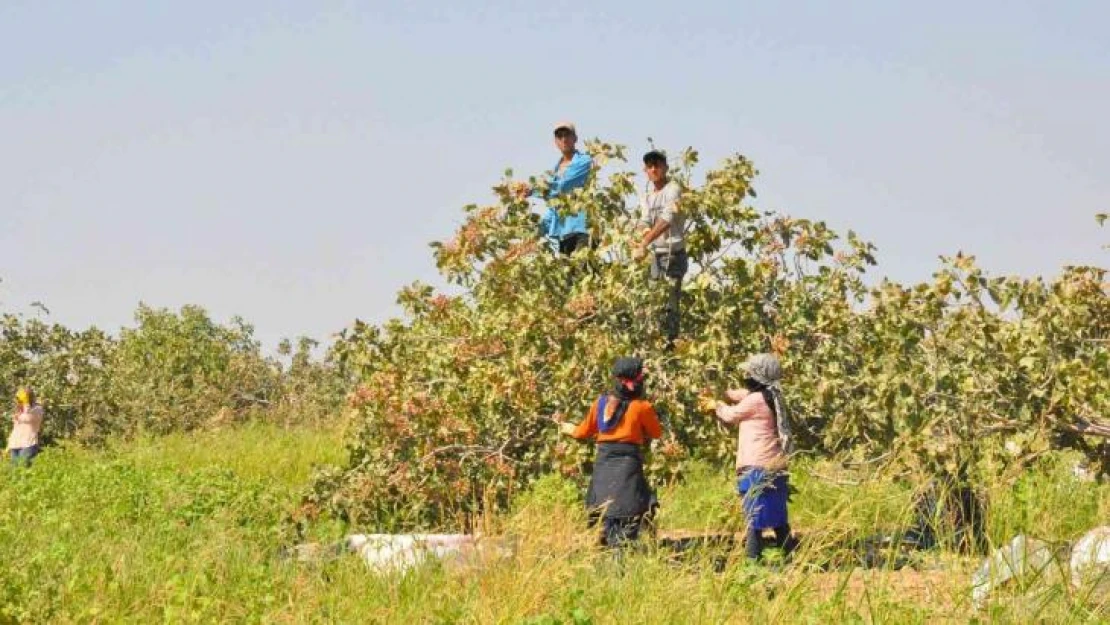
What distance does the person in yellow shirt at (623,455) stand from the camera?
973 cm

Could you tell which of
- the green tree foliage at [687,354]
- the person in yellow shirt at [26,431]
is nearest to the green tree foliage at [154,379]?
the person in yellow shirt at [26,431]

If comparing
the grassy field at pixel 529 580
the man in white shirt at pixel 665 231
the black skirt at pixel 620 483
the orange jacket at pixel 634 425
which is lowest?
the grassy field at pixel 529 580

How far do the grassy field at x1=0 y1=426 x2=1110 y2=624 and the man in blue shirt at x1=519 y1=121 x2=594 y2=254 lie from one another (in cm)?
200

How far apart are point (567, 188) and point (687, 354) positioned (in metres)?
1.84

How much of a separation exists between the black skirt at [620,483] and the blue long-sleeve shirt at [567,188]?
2235 mm

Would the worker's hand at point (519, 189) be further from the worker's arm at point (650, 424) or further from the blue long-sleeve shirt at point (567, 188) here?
the worker's arm at point (650, 424)

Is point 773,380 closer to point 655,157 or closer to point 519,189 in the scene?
point 655,157

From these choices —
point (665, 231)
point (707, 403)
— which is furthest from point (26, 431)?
point (707, 403)

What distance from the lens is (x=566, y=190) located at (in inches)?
454

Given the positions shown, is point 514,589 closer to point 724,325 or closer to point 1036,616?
point 1036,616

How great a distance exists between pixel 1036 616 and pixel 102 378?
69.5 feet

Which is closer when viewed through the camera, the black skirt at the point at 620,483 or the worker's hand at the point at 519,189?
the black skirt at the point at 620,483

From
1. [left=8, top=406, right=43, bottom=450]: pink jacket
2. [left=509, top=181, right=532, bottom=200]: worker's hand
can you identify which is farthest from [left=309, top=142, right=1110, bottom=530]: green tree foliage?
[left=8, top=406, right=43, bottom=450]: pink jacket

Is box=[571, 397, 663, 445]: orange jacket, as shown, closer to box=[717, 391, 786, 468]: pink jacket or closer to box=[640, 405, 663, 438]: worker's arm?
box=[640, 405, 663, 438]: worker's arm
